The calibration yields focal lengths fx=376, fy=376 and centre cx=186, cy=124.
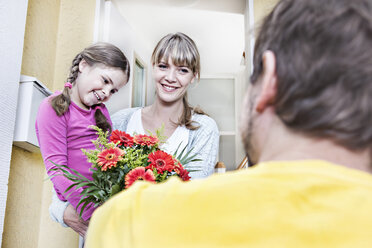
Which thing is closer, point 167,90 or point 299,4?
point 299,4

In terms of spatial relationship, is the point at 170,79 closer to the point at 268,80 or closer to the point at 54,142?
the point at 54,142

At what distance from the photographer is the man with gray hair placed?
39cm

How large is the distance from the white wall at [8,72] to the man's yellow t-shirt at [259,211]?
4.00 feet

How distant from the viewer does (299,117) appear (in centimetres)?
45

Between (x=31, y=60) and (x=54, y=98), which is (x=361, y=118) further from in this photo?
(x=31, y=60)

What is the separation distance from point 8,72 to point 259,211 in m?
1.42

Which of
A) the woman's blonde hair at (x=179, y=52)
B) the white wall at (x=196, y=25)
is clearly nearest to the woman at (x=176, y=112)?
the woman's blonde hair at (x=179, y=52)

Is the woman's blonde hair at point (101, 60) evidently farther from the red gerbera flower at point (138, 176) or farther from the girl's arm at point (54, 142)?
the red gerbera flower at point (138, 176)

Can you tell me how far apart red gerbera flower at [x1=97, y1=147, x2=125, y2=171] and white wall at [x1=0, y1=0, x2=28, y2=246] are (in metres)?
0.60

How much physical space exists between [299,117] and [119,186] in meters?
0.76

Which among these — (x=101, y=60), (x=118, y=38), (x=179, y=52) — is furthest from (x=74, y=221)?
(x=118, y=38)

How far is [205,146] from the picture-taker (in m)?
1.67

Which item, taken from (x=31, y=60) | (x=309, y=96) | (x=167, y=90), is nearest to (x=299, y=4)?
(x=309, y=96)

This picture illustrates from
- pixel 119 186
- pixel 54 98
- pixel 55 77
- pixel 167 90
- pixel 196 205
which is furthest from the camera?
pixel 55 77
